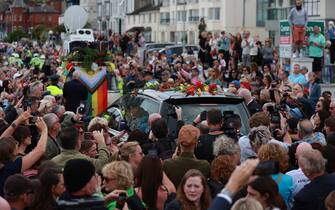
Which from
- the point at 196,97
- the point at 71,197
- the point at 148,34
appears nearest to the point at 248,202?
the point at 71,197

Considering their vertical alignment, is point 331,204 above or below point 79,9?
below

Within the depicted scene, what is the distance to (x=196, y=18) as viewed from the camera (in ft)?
242

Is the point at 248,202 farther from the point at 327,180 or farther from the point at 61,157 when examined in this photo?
the point at 61,157

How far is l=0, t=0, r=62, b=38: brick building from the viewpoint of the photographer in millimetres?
176587

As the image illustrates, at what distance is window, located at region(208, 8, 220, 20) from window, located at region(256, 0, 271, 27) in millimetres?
4303

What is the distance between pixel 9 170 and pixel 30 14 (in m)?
178

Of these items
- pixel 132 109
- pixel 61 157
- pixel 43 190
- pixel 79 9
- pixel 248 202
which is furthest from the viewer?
pixel 79 9

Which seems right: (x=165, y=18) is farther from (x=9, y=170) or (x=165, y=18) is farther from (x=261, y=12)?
(x=9, y=170)

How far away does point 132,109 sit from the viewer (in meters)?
13.6

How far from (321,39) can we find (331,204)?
17755 mm

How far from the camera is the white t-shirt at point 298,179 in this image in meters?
8.74

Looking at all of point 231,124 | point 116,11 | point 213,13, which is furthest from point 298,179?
point 116,11

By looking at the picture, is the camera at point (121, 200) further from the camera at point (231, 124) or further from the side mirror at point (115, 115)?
the side mirror at point (115, 115)

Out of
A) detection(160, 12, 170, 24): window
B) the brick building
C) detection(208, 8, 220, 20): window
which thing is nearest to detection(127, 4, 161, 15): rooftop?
detection(160, 12, 170, 24): window
